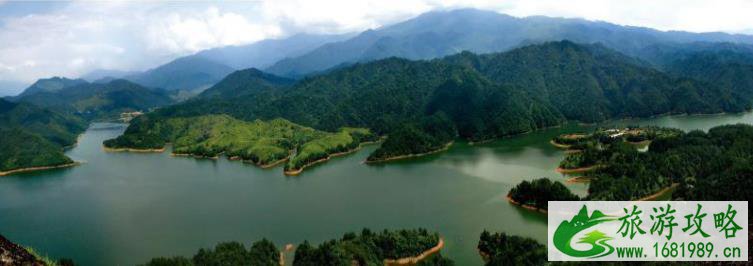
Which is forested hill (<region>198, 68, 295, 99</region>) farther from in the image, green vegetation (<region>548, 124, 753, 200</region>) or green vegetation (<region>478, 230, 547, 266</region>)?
green vegetation (<region>478, 230, 547, 266</region>)

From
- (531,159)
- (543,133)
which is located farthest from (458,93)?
(531,159)

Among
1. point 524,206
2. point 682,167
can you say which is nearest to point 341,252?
point 524,206

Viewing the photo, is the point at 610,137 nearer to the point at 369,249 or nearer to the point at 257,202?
the point at 257,202

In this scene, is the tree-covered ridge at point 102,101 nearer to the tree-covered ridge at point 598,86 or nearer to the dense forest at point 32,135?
the dense forest at point 32,135

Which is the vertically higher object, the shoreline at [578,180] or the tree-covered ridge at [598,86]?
the tree-covered ridge at [598,86]

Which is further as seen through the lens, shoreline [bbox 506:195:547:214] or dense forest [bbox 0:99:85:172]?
dense forest [bbox 0:99:85:172]

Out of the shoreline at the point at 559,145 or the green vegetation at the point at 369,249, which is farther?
the shoreline at the point at 559,145

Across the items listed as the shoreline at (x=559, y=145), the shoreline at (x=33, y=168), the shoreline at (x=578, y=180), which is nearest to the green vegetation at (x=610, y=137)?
the shoreline at (x=559, y=145)

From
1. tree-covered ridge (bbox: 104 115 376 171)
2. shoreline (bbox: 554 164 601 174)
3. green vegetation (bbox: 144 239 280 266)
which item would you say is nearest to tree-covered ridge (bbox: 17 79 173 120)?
tree-covered ridge (bbox: 104 115 376 171)
